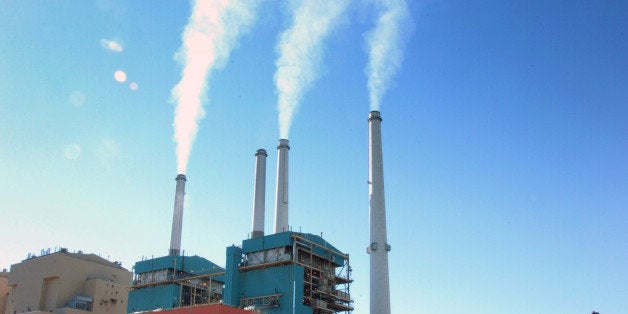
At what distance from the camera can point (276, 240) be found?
52188 mm

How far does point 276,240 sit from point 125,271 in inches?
1243

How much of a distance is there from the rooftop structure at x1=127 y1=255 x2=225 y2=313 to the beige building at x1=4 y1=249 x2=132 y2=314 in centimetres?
604

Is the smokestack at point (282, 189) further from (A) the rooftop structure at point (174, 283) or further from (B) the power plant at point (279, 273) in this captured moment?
(A) the rooftop structure at point (174, 283)

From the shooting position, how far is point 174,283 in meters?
62.3

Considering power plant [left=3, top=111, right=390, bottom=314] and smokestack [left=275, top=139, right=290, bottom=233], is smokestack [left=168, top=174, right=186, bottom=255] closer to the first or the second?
power plant [left=3, top=111, right=390, bottom=314]

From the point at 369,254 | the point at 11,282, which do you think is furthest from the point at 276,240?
the point at 11,282

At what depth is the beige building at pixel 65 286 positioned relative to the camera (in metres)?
66.8

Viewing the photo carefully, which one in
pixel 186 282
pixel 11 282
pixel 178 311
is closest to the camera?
pixel 178 311

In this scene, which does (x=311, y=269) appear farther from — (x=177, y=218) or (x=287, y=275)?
(x=177, y=218)

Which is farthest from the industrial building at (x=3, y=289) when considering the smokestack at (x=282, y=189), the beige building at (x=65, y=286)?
the smokestack at (x=282, y=189)

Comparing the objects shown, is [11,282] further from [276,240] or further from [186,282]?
[276,240]

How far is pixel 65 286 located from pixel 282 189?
83.9 feet

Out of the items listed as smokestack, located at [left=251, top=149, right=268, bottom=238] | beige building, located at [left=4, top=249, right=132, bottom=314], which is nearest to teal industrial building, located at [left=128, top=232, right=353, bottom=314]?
smokestack, located at [left=251, top=149, right=268, bottom=238]

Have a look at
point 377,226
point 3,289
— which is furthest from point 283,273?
point 3,289
